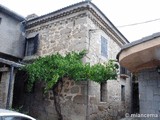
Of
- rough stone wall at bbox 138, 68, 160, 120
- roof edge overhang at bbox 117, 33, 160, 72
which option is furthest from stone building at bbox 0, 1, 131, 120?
roof edge overhang at bbox 117, 33, 160, 72

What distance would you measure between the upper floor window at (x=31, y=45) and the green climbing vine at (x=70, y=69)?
7.67ft

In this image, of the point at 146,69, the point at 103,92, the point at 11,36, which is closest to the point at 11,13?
the point at 11,36

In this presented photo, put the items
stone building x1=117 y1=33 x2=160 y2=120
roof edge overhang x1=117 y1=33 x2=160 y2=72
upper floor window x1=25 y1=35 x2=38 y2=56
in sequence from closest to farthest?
roof edge overhang x1=117 y1=33 x2=160 y2=72 < stone building x1=117 y1=33 x2=160 y2=120 < upper floor window x1=25 y1=35 x2=38 y2=56

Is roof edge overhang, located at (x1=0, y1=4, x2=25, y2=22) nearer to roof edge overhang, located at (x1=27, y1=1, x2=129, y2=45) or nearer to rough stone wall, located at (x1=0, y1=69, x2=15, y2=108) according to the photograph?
roof edge overhang, located at (x1=27, y1=1, x2=129, y2=45)

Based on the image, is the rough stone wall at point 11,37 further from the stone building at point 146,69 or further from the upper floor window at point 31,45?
the stone building at point 146,69

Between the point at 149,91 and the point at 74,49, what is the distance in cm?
480

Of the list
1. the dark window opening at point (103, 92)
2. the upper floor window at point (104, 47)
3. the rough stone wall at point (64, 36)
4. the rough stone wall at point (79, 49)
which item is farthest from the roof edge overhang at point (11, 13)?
the dark window opening at point (103, 92)

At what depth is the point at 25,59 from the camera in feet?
38.1

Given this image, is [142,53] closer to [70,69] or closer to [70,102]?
[70,69]

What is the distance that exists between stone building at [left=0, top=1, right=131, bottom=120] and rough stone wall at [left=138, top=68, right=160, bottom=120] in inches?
131

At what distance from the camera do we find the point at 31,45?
11828 mm

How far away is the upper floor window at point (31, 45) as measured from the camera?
1142cm

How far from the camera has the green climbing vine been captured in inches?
322

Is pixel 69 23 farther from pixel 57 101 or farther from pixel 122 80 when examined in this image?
pixel 122 80
